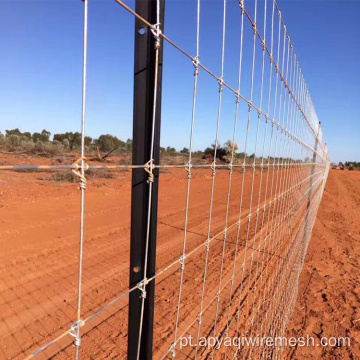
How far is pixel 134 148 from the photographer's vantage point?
1.10 metres

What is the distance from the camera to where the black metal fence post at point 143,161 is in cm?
106

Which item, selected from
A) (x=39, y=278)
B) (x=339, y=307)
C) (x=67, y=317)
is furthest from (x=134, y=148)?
(x=339, y=307)

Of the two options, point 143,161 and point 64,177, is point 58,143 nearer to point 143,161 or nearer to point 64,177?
point 64,177

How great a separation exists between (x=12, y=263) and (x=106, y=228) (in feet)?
7.11

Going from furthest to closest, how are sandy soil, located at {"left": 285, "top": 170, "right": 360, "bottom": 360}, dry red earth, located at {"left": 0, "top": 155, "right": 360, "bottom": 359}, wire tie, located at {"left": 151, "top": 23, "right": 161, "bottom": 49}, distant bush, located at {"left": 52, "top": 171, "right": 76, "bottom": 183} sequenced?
1. distant bush, located at {"left": 52, "top": 171, "right": 76, "bottom": 183}
2. sandy soil, located at {"left": 285, "top": 170, "right": 360, "bottom": 360}
3. dry red earth, located at {"left": 0, "top": 155, "right": 360, "bottom": 359}
4. wire tie, located at {"left": 151, "top": 23, "right": 161, "bottom": 49}

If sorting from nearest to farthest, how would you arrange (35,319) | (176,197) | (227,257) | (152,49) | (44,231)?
(152,49) < (35,319) < (227,257) < (44,231) < (176,197)

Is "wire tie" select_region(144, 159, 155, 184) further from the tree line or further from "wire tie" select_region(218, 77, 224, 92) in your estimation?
the tree line

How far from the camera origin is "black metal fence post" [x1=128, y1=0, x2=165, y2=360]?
→ 1058mm

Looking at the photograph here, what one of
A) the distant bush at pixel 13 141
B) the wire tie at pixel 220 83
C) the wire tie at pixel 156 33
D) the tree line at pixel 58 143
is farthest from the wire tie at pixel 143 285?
the distant bush at pixel 13 141

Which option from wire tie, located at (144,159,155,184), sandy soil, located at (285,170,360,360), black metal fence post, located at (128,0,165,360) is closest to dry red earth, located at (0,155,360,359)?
sandy soil, located at (285,170,360,360)

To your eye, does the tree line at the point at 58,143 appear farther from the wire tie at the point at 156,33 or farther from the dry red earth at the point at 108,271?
the wire tie at the point at 156,33

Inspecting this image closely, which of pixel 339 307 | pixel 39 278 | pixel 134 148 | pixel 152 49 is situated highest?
pixel 152 49

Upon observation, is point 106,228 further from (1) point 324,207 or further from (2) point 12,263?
(1) point 324,207

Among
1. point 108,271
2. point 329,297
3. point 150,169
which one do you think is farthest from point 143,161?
point 329,297
